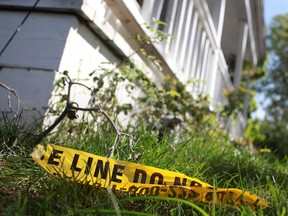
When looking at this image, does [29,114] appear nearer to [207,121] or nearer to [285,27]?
[207,121]

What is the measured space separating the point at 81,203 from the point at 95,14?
163 cm

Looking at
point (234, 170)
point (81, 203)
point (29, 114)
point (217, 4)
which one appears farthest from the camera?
point (217, 4)

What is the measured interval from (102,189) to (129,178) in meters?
0.12

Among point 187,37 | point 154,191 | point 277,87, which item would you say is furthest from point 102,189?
point 277,87

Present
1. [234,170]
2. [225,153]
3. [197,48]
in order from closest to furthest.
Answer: [234,170] → [225,153] → [197,48]

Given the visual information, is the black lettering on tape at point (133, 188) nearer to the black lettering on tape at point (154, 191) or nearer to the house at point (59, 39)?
the black lettering on tape at point (154, 191)

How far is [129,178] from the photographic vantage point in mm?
1498

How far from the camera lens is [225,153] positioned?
2924 millimetres

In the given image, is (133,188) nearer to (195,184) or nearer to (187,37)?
(195,184)

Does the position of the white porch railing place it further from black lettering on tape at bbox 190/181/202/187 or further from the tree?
the tree

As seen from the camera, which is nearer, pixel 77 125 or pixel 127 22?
pixel 77 125

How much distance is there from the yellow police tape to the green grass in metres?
0.03

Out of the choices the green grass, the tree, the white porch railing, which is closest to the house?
the white porch railing

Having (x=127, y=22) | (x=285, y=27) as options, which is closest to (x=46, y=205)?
(x=127, y=22)
